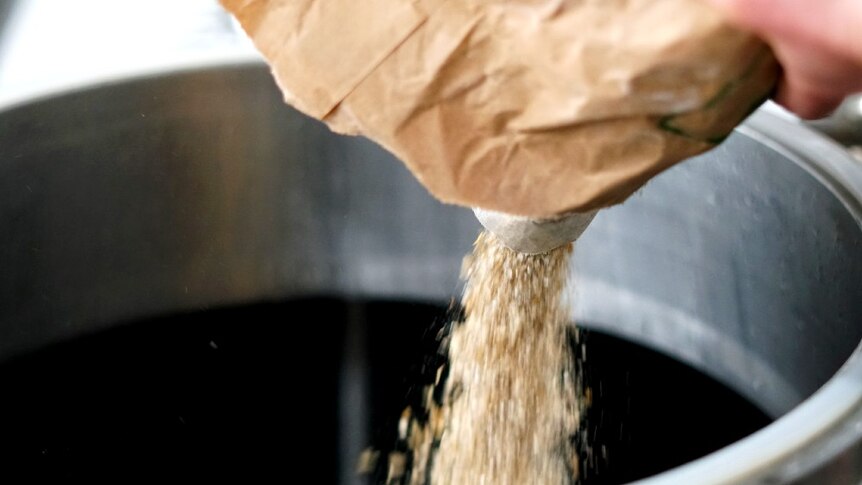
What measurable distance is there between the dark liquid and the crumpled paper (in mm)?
264

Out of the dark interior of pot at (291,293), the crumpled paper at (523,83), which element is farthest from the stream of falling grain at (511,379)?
the crumpled paper at (523,83)

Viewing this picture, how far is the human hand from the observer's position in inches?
11.9

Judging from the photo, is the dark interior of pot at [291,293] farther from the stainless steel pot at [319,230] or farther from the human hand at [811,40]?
the human hand at [811,40]

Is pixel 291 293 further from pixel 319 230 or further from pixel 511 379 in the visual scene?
pixel 511 379

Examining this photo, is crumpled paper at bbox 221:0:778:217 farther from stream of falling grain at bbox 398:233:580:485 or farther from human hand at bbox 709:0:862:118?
stream of falling grain at bbox 398:233:580:485

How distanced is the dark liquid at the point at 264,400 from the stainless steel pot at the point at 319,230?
0.07 feet

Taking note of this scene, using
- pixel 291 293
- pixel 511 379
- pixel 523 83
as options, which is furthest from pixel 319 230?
pixel 523 83

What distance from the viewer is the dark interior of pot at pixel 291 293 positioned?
0.62 meters

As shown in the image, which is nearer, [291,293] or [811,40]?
[811,40]

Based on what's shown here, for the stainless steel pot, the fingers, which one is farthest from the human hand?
the stainless steel pot

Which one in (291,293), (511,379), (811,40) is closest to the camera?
(811,40)

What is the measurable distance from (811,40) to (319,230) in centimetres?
48

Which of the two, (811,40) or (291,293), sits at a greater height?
(811,40)

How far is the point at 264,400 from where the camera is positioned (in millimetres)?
671
